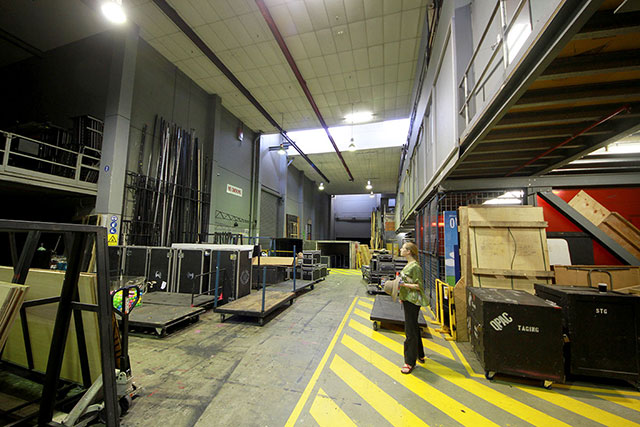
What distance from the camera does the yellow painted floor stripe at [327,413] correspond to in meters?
2.23

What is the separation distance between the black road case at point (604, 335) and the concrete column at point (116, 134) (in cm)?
930

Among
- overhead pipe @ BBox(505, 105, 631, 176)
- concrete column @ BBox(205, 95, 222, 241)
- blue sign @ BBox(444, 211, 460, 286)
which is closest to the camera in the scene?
overhead pipe @ BBox(505, 105, 631, 176)

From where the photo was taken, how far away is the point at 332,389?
275 cm

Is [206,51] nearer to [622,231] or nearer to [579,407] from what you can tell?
[579,407]

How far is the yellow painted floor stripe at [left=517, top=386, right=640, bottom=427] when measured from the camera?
90.4 inches

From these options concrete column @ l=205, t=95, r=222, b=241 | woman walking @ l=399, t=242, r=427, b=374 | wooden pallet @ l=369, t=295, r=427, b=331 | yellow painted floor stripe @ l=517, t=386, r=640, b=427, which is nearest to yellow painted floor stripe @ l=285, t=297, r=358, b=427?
wooden pallet @ l=369, t=295, r=427, b=331

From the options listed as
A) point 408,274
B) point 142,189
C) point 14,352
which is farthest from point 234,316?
point 142,189

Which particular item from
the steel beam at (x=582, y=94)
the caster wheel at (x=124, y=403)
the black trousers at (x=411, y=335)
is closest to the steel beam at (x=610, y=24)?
the steel beam at (x=582, y=94)

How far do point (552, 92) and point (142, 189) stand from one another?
353 inches

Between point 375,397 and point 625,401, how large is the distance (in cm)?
274

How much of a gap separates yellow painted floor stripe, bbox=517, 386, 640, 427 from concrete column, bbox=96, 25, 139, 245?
889 centimetres

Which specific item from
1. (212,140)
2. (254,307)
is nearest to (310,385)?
(254,307)

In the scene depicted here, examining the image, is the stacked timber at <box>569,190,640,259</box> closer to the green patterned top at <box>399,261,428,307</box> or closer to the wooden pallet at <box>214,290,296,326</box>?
the green patterned top at <box>399,261,428,307</box>

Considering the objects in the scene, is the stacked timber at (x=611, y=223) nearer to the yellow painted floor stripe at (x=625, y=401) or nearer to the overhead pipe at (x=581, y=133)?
the overhead pipe at (x=581, y=133)
